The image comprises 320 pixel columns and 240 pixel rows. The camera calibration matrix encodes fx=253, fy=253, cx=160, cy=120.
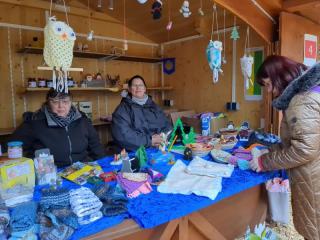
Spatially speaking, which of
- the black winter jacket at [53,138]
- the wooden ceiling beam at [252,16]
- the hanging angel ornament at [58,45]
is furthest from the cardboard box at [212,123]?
the hanging angel ornament at [58,45]

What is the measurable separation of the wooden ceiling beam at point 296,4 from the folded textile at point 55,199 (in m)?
2.66

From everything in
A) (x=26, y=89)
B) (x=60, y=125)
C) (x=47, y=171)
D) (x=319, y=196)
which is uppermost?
(x=26, y=89)

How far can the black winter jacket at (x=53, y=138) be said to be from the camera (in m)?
1.92

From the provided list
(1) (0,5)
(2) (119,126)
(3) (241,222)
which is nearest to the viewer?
(3) (241,222)

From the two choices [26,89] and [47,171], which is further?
[26,89]

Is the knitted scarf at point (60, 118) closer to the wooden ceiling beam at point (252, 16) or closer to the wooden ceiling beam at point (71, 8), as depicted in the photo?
the wooden ceiling beam at point (252, 16)

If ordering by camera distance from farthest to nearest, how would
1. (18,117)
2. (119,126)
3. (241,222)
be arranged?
1. (18,117)
2. (119,126)
3. (241,222)

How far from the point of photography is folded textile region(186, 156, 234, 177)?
1421 mm

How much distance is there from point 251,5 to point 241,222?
2009 mm

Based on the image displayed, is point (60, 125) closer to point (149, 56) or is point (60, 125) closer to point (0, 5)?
point (0, 5)

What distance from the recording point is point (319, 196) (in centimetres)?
120

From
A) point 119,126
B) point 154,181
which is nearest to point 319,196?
point 154,181

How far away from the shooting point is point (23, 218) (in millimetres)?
895

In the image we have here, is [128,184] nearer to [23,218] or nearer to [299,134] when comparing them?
[23,218]
